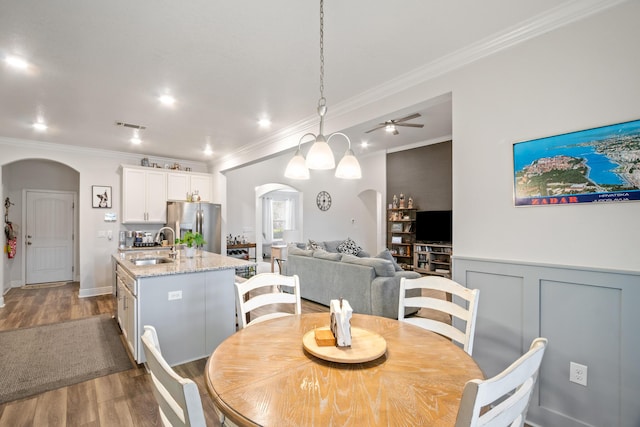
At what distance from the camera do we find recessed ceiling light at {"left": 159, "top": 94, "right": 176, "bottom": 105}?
3228mm

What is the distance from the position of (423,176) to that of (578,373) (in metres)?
5.46

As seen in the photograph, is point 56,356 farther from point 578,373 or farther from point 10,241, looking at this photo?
point 578,373

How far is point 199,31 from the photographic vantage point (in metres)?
2.14

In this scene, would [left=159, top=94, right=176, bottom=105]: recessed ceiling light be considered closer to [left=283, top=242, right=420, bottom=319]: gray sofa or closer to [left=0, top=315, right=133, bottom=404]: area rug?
[left=0, top=315, right=133, bottom=404]: area rug

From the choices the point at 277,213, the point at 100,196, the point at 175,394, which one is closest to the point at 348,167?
the point at 175,394

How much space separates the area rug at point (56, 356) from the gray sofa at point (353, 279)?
2.60 m

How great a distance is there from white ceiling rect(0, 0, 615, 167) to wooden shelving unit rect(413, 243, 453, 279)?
424cm

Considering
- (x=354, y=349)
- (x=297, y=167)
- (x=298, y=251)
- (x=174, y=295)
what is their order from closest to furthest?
Result: (x=354, y=349)
(x=297, y=167)
(x=174, y=295)
(x=298, y=251)

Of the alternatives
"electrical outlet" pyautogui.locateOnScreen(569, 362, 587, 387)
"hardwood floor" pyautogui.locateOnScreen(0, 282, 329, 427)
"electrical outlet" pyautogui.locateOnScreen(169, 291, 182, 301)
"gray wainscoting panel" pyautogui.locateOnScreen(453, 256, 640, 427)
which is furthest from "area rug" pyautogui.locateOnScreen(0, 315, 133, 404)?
"electrical outlet" pyautogui.locateOnScreen(569, 362, 587, 387)

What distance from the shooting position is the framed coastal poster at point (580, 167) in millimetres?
1709

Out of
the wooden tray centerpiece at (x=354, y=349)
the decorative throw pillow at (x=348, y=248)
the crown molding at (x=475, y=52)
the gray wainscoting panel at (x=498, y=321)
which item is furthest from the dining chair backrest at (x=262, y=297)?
the decorative throw pillow at (x=348, y=248)

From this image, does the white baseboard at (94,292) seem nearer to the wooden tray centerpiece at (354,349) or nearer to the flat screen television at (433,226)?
the wooden tray centerpiece at (354,349)

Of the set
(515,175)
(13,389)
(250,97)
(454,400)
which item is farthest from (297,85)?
(13,389)

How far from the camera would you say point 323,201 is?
9.24 m
